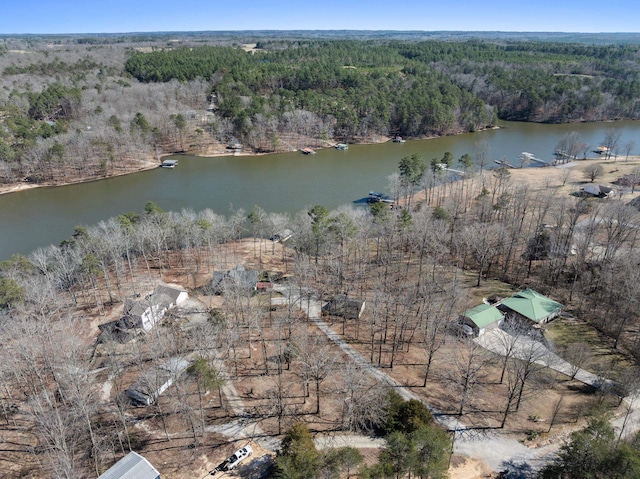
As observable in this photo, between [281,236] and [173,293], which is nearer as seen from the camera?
[173,293]

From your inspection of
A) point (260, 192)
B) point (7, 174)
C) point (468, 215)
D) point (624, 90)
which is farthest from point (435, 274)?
point (624, 90)

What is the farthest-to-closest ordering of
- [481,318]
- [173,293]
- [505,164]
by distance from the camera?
1. [505,164]
2. [173,293]
3. [481,318]

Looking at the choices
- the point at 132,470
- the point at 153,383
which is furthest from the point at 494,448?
the point at 153,383

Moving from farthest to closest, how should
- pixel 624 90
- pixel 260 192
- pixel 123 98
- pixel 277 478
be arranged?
pixel 624 90, pixel 123 98, pixel 260 192, pixel 277 478

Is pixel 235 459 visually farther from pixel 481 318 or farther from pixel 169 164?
pixel 169 164

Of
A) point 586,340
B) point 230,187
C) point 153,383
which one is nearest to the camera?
point 153,383

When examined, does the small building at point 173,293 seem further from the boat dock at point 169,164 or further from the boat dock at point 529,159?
the boat dock at point 529,159

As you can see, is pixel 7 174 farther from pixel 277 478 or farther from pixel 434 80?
pixel 434 80
